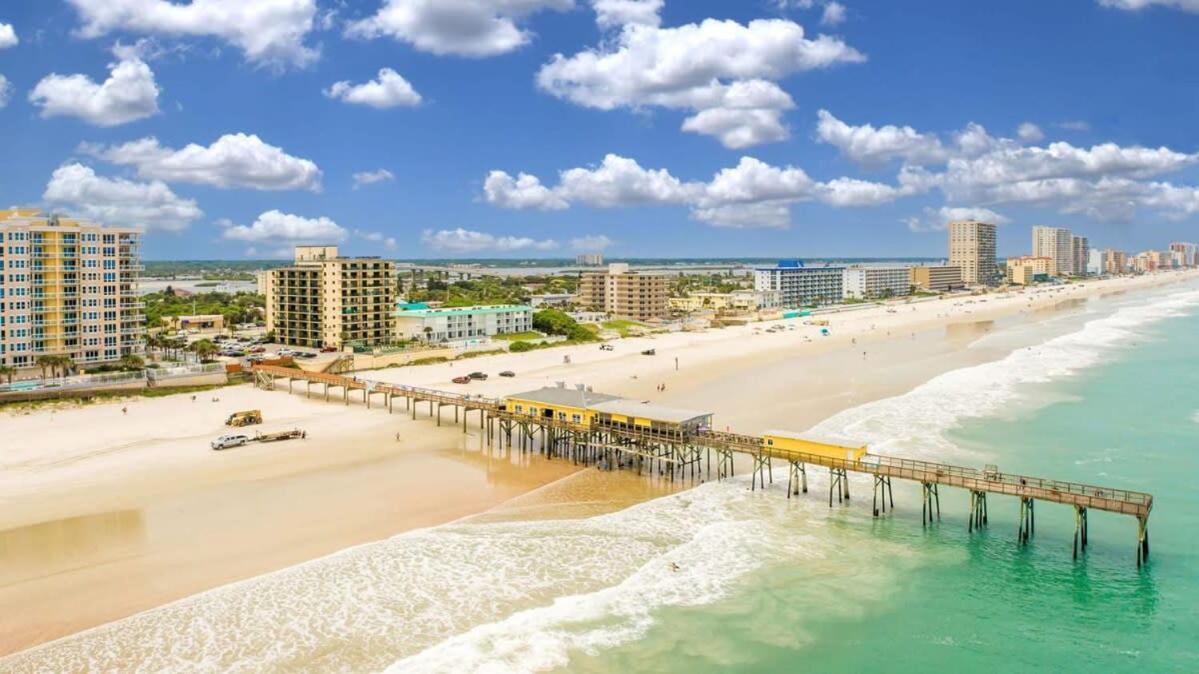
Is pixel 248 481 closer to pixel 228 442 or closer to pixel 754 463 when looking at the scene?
pixel 228 442

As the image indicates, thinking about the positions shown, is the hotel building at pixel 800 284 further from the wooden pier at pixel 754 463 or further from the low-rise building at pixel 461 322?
the wooden pier at pixel 754 463

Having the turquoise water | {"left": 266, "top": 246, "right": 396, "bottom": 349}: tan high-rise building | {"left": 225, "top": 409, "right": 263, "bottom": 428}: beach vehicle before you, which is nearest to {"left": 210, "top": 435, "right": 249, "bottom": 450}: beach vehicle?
{"left": 225, "top": 409, "right": 263, "bottom": 428}: beach vehicle

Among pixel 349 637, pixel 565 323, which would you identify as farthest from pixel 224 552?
pixel 565 323

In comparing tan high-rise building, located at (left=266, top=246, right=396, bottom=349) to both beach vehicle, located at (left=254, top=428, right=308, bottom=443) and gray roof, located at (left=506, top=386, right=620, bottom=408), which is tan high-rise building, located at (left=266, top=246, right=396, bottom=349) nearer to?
beach vehicle, located at (left=254, top=428, right=308, bottom=443)

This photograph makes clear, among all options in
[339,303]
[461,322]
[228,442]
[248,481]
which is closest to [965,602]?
[248,481]

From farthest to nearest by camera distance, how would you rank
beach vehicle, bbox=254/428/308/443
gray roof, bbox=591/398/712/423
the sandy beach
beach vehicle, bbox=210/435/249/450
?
beach vehicle, bbox=254/428/308/443, beach vehicle, bbox=210/435/249/450, gray roof, bbox=591/398/712/423, the sandy beach

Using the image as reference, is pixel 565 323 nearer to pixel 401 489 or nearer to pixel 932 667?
A: pixel 401 489
